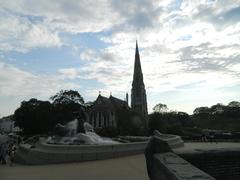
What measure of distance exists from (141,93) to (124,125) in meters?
32.9

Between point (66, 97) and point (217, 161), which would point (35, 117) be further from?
point (217, 161)

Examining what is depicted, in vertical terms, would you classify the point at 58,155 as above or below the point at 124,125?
below

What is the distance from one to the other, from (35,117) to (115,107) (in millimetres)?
26244

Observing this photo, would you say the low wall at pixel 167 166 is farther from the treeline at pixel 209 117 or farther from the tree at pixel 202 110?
the tree at pixel 202 110

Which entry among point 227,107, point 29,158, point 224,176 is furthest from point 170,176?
point 227,107

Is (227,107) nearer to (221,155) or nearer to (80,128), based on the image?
(80,128)

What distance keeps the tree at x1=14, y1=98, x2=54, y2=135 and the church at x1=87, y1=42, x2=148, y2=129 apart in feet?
46.9

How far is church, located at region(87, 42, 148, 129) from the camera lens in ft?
306

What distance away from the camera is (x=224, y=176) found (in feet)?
22.7

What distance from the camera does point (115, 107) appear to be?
321ft

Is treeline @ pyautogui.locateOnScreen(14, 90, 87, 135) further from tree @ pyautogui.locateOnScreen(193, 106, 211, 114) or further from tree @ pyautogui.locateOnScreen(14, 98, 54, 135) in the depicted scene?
tree @ pyautogui.locateOnScreen(193, 106, 211, 114)

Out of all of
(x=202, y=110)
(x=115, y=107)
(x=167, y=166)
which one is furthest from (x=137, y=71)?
(x=167, y=166)

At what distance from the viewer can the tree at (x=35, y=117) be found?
260 feet

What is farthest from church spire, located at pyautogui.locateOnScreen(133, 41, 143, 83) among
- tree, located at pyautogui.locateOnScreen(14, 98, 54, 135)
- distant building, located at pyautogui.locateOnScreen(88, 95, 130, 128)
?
tree, located at pyautogui.locateOnScreen(14, 98, 54, 135)
